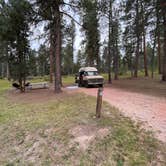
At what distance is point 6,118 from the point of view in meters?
10.8

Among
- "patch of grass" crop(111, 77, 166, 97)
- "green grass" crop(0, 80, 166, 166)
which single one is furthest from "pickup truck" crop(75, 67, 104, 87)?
"green grass" crop(0, 80, 166, 166)

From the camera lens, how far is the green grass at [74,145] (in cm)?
586

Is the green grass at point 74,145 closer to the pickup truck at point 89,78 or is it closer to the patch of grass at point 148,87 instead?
the patch of grass at point 148,87

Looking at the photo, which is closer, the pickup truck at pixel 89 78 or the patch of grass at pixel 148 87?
the patch of grass at pixel 148 87

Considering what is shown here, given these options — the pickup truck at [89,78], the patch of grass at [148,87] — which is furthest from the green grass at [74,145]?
the pickup truck at [89,78]

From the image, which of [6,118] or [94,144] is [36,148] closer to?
[94,144]

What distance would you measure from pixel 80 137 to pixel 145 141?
1.78 meters

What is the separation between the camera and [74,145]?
21.7 feet

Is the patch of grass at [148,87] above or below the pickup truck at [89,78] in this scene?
below

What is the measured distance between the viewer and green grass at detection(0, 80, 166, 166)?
586cm

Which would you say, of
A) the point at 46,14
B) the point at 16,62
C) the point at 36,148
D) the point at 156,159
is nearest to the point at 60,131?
the point at 36,148

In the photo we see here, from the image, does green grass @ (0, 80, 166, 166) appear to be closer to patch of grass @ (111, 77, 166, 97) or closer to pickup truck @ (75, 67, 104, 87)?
patch of grass @ (111, 77, 166, 97)

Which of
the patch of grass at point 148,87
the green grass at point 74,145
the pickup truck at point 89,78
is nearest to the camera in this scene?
the green grass at point 74,145

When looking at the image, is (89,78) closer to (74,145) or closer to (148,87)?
Answer: (148,87)
